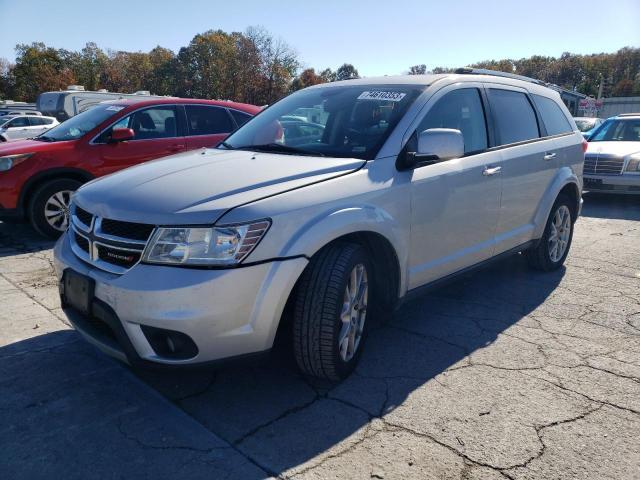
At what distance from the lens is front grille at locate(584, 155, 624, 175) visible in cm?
934

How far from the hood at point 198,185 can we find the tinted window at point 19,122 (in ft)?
68.2

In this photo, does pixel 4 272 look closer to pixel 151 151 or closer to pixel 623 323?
pixel 151 151

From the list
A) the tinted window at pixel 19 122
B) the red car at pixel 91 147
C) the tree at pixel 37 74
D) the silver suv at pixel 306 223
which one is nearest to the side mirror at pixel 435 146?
the silver suv at pixel 306 223

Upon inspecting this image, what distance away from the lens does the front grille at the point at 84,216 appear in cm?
302

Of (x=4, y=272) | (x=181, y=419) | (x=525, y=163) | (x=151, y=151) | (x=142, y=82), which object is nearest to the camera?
(x=181, y=419)

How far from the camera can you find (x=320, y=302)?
2.78 metres

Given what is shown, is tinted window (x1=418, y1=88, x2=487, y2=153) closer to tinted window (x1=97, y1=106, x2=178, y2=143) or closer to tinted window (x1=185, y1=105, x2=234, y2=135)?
tinted window (x1=185, y1=105, x2=234, y2=135)

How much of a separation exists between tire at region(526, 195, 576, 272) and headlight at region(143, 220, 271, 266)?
10.9 feet

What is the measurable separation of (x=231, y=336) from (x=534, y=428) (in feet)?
5.15

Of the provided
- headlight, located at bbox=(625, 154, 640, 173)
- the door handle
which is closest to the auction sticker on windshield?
the door handle

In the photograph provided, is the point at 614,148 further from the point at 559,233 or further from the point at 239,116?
the point at 239,116

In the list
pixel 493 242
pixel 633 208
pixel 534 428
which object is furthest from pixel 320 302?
pixel 633 208

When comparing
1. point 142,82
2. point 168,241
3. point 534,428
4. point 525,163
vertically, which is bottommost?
point 534,428

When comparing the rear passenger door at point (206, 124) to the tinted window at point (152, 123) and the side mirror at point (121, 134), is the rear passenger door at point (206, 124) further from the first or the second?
the side mirror at point (121, 134)
